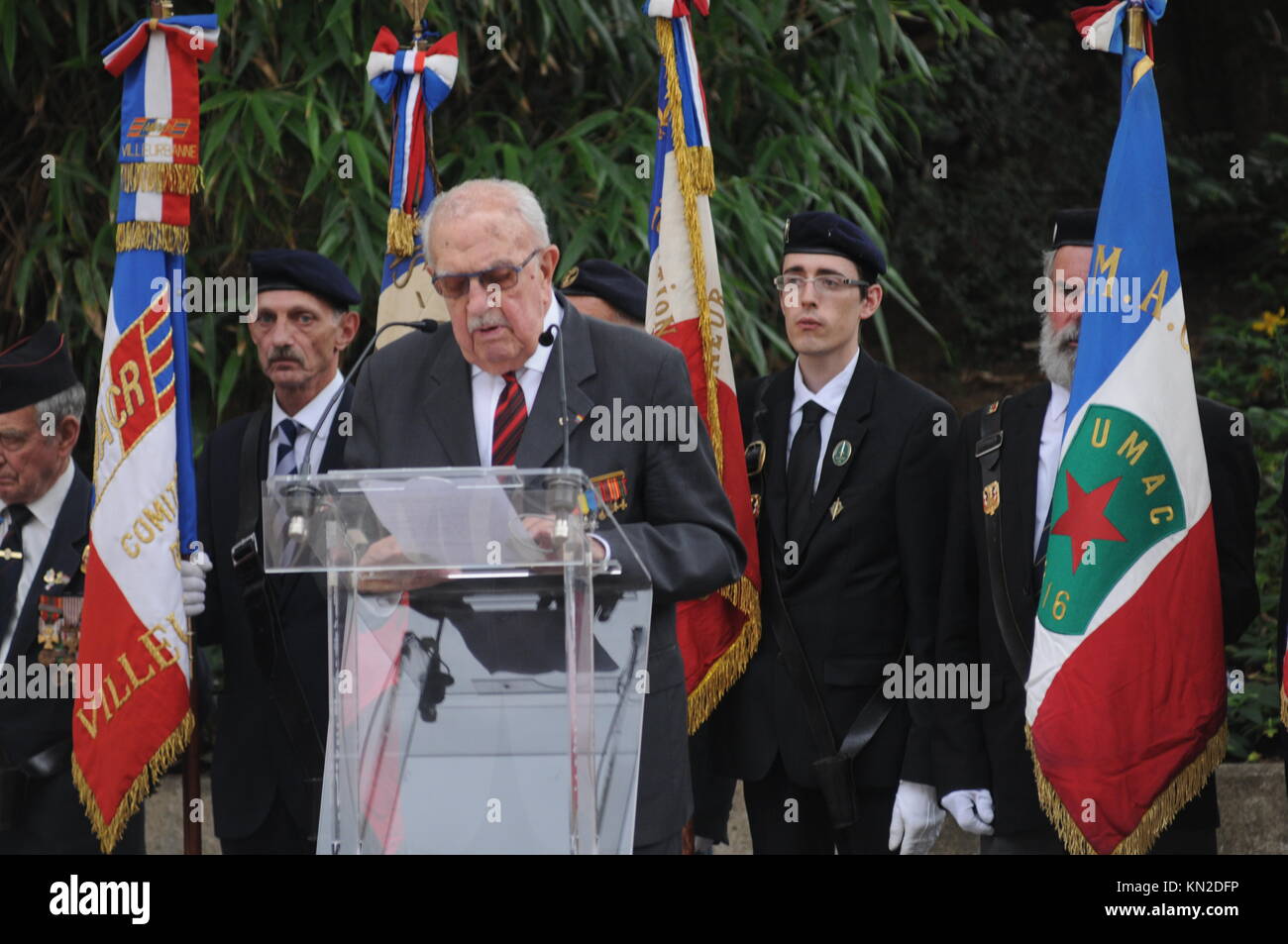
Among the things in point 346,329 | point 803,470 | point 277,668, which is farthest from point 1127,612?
point 346,329

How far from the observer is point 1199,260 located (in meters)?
9.76

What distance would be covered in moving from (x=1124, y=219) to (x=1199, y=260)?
599 centimetres

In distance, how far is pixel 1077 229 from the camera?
431cm

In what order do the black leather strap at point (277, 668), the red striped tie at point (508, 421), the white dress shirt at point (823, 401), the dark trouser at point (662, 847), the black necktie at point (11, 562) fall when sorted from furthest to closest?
the black necktie at point (11, 562), the white dress shirt at point (823, 401), the black leather strap at point (277, 668), the red striped tie at point (508, 421), the dark trouser at point (662, 847)

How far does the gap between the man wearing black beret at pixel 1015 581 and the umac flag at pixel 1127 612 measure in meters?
0.12

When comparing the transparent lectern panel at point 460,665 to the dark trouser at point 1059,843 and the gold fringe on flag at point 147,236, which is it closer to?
the dark trouser at point 1059,843

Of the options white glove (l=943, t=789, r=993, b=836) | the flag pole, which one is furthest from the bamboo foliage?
white glove (l=943, t=789, r=993, b=836)

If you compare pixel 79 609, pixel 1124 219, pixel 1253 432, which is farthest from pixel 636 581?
pixel 1253 432

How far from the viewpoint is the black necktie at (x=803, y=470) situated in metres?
4.42

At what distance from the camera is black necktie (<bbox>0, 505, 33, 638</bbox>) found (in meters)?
4.57

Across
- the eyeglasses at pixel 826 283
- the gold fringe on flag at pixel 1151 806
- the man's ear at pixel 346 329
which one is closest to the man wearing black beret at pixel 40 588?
the man's ear at pixel 346 329

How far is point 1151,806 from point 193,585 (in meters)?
2.37

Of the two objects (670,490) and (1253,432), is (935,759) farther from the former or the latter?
(1253,432)

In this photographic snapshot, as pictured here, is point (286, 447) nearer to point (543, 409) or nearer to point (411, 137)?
point (411, 137)
